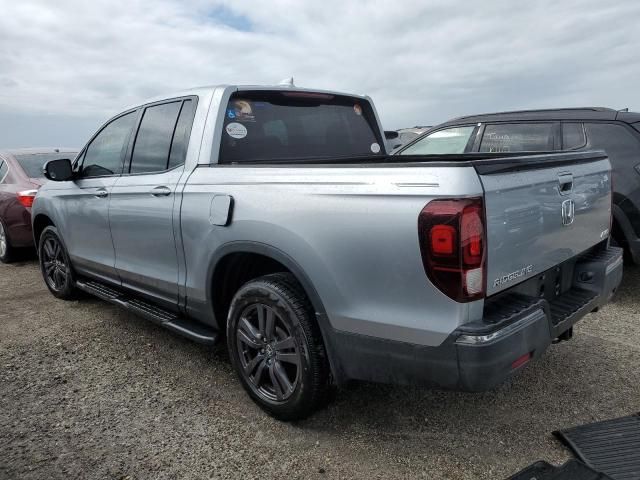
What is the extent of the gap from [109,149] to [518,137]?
13.0 feet

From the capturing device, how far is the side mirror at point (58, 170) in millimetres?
4207

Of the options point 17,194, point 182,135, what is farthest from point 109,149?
point 17,194

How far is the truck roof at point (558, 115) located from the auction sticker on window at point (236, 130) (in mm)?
3324

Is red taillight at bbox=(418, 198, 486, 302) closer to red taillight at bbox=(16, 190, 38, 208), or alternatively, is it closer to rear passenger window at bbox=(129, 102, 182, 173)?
rear passenger window at bbox=(129, 102, 182, 173)

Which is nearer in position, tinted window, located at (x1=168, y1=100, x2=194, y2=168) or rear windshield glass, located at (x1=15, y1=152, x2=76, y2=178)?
tinted window, located at (x1=168, y1=100, x2=194, y2=168)

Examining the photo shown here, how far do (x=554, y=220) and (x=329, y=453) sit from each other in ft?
5.12

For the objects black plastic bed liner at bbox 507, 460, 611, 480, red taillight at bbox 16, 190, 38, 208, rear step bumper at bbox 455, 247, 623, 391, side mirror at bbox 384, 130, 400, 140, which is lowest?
black plastic bed liner at bbox 507, 460, 611, 480

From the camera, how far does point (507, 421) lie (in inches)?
106

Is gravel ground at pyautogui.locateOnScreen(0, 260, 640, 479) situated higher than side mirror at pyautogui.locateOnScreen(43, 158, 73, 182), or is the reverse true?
side mirror at pyautogui.locateOnScreen(43, 158, 73, 182)

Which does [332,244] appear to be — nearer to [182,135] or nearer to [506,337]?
[506,337]

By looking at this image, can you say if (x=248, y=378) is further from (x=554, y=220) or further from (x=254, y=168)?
(x=554, y=220)

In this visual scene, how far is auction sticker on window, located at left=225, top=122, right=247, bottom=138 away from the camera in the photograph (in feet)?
10.3

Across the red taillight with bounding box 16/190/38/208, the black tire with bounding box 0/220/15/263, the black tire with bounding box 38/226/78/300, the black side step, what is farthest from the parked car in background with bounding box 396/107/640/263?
the black tire with bounding box 0/220/15/263

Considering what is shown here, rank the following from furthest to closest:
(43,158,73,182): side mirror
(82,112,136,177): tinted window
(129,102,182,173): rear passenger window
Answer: (43,158,73,182): side mirror, (82,112,136,177): tinted window, (129,102,182,173): rear passenger window
